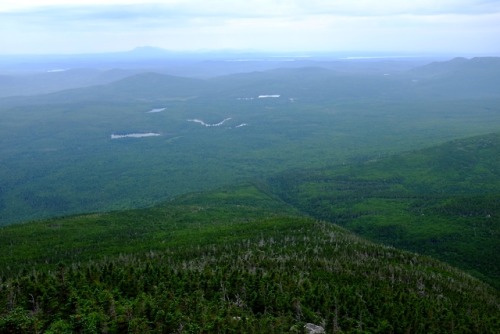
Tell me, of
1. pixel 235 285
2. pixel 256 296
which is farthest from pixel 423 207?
pixel 256 296

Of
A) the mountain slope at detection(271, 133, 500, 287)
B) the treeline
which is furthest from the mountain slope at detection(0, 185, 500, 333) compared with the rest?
the mountain slope at detection(271, 133, 500, 287)

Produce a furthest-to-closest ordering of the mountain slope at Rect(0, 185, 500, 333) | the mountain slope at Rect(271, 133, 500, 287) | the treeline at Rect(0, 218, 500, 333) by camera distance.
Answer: the mountain slope at Rect(271, 133, 500, 287), the mountain slope at Rect(0, 185, 500, 333), the treeline at Rect(0, 218, 500, 333)

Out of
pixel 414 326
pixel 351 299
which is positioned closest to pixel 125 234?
pixel 351 299

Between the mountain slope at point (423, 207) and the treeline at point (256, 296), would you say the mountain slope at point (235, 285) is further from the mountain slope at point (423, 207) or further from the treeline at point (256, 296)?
the mountain slope at point (423, 207)

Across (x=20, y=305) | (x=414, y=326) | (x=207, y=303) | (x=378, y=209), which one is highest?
(x=20, y=305)

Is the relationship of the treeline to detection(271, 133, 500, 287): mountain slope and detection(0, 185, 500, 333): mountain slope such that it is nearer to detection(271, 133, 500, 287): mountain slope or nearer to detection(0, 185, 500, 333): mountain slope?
detection(0, 185, 500, 333): mountain slope

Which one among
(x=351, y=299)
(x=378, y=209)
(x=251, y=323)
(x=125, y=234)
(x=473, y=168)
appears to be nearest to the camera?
(x=251, y=323)

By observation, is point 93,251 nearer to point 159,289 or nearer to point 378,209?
point 159,289
